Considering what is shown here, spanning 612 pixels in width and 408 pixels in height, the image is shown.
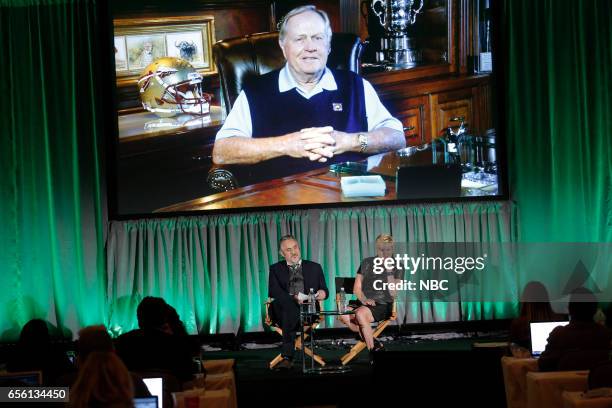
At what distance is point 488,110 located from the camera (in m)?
9.68

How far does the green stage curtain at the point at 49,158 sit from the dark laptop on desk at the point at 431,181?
3.07 m

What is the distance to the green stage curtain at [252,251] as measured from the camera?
978 cm

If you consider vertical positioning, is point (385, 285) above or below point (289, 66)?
below

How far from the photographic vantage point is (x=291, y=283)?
8.54m

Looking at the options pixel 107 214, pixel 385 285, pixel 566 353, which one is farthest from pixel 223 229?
pixel 566 353

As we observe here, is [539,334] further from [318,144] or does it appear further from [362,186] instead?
[318,144]

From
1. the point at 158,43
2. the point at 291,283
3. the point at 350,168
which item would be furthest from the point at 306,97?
the point at 291,283

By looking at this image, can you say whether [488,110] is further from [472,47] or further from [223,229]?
[223,229]

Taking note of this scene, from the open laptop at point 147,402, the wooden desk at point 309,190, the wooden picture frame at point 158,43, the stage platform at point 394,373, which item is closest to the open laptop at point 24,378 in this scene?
the open laptop at point 147,402

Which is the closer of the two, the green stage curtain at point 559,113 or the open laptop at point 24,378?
the open laptop at point 24,378

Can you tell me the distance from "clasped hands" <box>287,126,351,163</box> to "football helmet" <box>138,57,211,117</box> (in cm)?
102

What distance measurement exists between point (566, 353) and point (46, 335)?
2859 mm

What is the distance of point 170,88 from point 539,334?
16.5 feet

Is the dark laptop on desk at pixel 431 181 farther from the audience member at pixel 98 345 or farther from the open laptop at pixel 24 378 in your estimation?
the audience member at pixel 98 345
